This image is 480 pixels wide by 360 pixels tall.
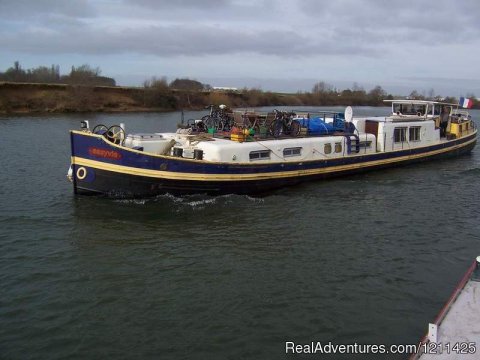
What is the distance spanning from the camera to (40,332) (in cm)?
985

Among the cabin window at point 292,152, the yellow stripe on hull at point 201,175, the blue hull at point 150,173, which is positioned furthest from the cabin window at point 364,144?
the blue hull at point 150,173

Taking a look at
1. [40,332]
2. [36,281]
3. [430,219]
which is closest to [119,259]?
[36,281]

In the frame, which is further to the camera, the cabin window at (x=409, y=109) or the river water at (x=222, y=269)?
the cabin window at (x=409, y=109)

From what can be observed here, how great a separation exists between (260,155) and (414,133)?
13467 mm

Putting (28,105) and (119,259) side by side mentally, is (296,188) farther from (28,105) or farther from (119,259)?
(28,105)

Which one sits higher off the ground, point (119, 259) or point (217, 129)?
point (217, 129)

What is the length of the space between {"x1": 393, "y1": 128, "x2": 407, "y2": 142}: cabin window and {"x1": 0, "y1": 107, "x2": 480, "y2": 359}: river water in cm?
678

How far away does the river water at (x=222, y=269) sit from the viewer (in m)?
9.85

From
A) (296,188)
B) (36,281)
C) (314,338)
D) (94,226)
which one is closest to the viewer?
(314,338)

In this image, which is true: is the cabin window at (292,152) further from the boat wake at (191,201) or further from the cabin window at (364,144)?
the cabin window at (364,144)

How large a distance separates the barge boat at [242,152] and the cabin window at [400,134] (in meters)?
0.06

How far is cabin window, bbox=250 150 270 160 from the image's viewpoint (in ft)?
68.5

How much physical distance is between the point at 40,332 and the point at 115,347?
181cm

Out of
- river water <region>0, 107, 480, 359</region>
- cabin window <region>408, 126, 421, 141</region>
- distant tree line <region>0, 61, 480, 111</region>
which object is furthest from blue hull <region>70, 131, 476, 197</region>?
distant tree line <region>0, 61, 480, 111</region>
